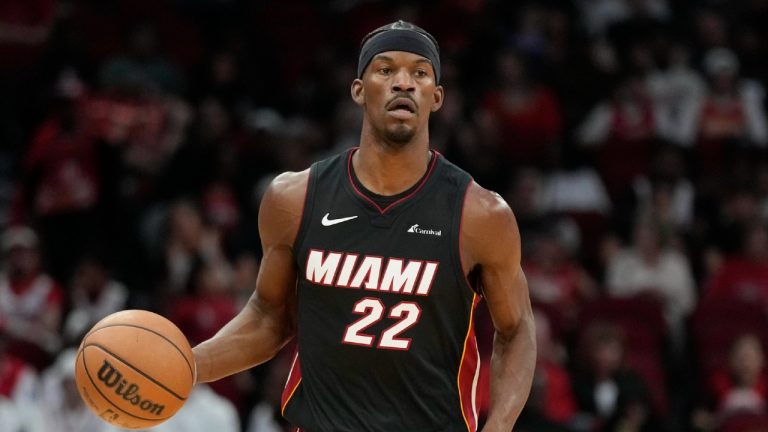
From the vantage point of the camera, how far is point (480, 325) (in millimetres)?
11258

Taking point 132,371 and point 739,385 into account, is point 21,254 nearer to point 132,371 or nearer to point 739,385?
point 739,385

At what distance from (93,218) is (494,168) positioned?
360 centimetres

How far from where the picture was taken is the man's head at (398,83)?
5074 millimetres

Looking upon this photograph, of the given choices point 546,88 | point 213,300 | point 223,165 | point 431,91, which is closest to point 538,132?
point 546,88

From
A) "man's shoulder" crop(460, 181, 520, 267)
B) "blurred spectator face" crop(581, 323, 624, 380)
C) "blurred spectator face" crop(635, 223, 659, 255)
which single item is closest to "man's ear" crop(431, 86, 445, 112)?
"man's shoulder" crop(460, 181, 520, 267)

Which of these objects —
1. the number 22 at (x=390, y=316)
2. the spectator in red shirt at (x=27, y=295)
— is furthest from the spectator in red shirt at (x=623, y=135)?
the number 22 at (x=390, y=316)

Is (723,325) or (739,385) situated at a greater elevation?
Answer: (723,325)

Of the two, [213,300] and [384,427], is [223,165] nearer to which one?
[213,300]

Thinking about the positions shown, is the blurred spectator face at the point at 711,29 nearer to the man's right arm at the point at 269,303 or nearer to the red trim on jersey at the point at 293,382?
the man's right arm at the point at 269,303

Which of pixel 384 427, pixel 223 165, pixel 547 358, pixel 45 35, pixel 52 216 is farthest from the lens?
pixel 45 35

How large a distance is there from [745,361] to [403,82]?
6.46 metres

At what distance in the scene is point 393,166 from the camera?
206 inches

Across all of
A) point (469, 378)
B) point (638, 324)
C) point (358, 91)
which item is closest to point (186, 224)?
point (638, 324)

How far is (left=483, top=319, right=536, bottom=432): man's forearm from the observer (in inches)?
198
